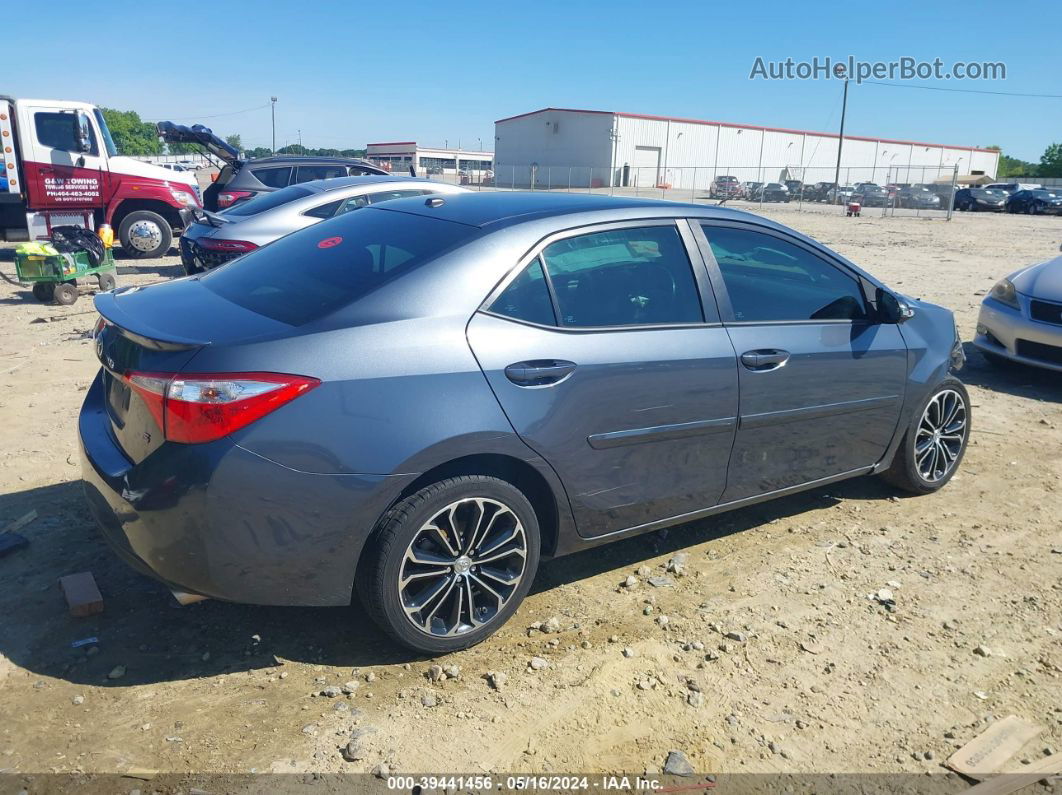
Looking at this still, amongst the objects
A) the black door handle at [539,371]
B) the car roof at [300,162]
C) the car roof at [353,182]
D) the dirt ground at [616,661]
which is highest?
the car roof at [300,162]

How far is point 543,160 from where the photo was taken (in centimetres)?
7000

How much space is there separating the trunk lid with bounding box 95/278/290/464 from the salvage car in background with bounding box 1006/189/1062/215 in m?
50.6

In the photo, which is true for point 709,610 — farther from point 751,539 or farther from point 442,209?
point 442,209

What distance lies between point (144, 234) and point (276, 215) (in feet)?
21.5

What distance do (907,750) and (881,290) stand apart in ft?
8.05

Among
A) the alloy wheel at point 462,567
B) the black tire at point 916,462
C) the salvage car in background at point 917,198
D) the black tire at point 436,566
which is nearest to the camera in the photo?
the black tire at point 436,566

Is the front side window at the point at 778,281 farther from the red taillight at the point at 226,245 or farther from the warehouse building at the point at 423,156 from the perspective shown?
the warehouse building at the point at 423,156

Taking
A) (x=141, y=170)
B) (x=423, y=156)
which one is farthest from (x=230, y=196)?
(x=423, y=156)

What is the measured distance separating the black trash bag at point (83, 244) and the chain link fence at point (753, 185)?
28312 mm

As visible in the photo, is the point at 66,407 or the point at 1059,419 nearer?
the point at 66,407

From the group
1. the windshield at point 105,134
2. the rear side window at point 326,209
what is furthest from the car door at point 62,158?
the rear side window at point 326,209

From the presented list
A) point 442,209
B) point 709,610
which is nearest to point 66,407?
point 442,209

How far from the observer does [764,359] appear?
3855mm

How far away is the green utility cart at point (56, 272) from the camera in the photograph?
994 centimetres
